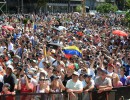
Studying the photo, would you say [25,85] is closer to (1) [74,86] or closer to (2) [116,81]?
(1) [74,86]

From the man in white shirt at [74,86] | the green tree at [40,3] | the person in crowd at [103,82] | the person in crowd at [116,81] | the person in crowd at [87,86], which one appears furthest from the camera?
the green tree at [40,3]

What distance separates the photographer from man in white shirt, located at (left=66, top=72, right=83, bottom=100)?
8938 mm

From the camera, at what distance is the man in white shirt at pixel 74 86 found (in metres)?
8.94

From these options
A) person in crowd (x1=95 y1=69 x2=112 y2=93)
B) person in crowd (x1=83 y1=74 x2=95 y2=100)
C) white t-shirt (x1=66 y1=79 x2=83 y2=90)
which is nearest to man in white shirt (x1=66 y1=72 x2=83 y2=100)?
white t-shirt (x1=66 y1=79 x2=83 y2=90)

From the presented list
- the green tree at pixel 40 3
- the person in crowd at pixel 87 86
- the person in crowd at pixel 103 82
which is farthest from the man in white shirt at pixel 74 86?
the green tree at pixel 40 3

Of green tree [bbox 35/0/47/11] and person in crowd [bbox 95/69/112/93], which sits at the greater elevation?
green tree [bbox 35/0/47/11]

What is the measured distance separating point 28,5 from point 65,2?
14579 mm

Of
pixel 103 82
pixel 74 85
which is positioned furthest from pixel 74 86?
pixel 103 82

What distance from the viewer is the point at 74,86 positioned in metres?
9.32

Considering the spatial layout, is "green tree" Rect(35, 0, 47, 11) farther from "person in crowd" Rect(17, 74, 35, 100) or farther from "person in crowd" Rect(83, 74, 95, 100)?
"person in crowd" Rect(83, 74, 95, 100)

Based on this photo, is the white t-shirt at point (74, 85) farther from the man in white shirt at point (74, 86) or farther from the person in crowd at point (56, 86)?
the person in crowd at point (56, 86)

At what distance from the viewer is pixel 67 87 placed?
934 cm

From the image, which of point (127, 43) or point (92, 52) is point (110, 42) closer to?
point (127, 43)

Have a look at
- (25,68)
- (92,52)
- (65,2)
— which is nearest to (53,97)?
(25,68)
